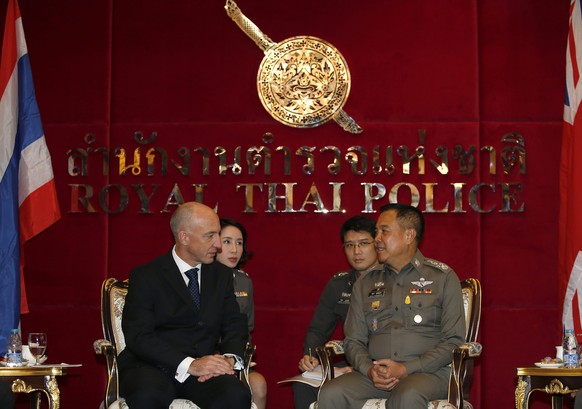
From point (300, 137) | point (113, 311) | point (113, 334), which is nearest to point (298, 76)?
point (300, 137)

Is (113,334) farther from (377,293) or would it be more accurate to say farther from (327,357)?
(377,293)

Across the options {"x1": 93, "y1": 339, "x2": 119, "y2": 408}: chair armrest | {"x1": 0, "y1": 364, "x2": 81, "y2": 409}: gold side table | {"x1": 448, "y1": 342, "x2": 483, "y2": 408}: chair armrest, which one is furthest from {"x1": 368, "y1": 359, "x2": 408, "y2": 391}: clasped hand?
{"x1": 0, "y1": 364, "x2": 81, "y2": 409}: gold side table

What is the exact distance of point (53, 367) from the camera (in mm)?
4477

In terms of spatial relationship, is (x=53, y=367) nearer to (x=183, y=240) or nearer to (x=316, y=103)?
(x=183, y=240)

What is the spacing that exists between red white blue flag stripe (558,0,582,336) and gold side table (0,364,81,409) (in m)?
2.87

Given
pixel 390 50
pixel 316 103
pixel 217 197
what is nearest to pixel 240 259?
pixel 217 197

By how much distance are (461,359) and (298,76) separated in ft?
7.93

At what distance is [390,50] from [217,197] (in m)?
1.48

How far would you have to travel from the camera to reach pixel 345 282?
5.28 meters

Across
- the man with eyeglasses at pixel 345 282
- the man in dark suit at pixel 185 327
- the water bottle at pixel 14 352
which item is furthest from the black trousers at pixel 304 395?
the water bottle at pixel 14 352

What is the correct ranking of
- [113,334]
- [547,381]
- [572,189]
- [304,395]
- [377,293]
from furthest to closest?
[572,189]
[304,395]
[113,334]
[377,293]
[547,381]

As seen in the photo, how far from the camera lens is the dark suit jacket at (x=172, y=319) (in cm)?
437

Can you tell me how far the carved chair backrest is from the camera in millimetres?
4859

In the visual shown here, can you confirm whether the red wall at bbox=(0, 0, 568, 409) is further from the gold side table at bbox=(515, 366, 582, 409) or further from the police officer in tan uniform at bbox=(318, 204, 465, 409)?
the gold side table at bbox=(515, 366, 582, 409)
